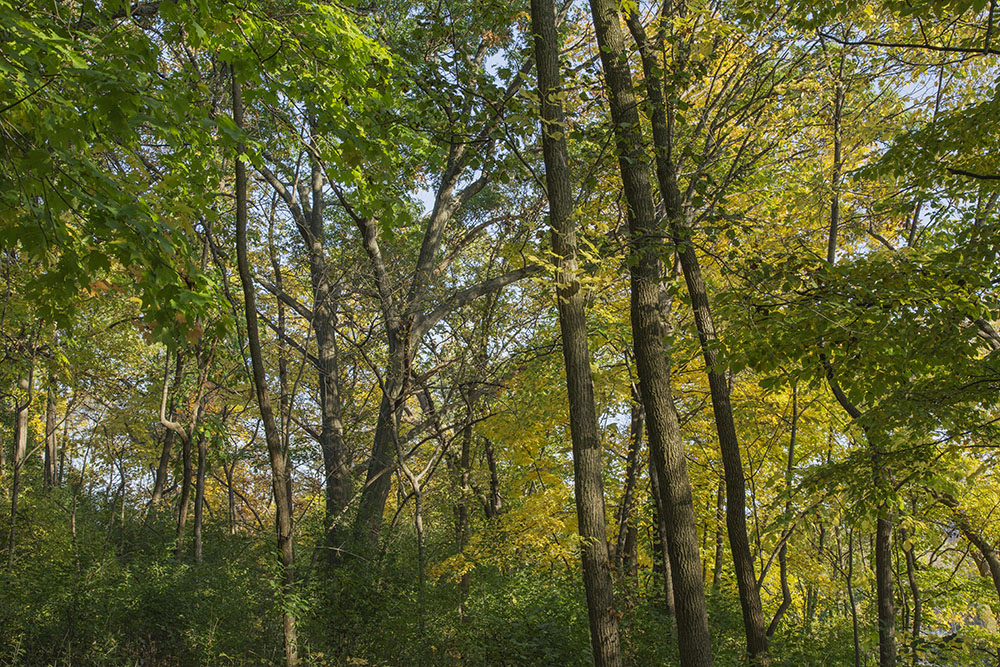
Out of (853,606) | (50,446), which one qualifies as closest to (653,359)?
(853,606)

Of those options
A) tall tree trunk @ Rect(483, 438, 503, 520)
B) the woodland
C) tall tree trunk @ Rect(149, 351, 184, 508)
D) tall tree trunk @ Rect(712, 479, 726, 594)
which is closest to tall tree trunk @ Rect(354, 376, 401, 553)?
the woodland

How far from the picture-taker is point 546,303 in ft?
27.3

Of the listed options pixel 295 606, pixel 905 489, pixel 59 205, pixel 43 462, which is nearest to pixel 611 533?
pixel 905 489

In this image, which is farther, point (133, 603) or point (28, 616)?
point (133, 603)

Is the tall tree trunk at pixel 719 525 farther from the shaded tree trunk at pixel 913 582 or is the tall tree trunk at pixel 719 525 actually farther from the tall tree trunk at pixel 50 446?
the tall tree trunk at pixel 50 446

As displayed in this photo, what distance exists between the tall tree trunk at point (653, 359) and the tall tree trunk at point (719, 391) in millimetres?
254

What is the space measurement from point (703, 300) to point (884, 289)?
162 cm

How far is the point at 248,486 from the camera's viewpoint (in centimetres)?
2489

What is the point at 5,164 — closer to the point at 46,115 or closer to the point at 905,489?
the point at 46,115

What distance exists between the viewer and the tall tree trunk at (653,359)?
5129 millimetres

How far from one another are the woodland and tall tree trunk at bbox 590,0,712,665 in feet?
0.11

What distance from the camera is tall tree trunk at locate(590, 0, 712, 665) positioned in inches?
202

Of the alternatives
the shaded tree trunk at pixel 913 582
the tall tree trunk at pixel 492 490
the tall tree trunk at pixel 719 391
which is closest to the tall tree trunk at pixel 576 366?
the tall tree trunk at pixel 719 391

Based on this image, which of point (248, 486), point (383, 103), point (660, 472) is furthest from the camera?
point (248, 486)
